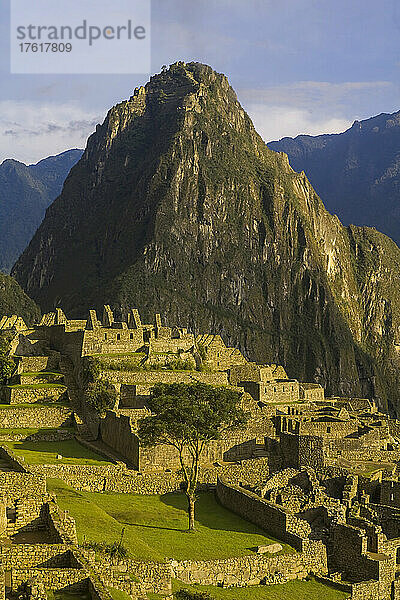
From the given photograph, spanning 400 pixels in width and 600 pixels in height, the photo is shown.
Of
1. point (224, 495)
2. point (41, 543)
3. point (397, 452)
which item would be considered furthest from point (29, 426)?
point (41, 543)

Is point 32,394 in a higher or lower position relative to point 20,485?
higher

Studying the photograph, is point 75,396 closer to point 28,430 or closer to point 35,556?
point 28,430

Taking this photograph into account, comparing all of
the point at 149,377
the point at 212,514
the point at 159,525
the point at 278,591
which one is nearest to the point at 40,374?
the point at 149,377

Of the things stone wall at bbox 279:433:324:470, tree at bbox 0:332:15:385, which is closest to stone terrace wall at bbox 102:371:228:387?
tree at bbox 0:332:15:385

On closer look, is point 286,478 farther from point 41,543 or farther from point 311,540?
point 41,543

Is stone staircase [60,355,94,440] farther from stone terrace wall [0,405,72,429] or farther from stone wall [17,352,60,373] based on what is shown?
stone terrace wall [0,405,72,429]

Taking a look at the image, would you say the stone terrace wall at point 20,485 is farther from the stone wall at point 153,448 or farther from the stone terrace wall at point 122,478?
the stone wall at point 153,448
